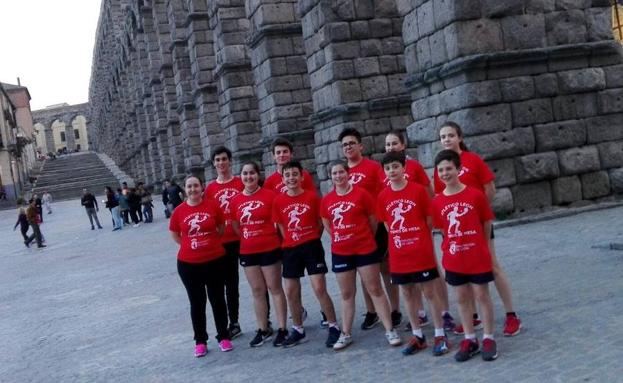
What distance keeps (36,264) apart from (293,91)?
697 cm

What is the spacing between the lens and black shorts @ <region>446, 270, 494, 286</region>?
184 inches

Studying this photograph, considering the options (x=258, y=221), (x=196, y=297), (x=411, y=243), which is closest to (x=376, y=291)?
(x=411, y=243)

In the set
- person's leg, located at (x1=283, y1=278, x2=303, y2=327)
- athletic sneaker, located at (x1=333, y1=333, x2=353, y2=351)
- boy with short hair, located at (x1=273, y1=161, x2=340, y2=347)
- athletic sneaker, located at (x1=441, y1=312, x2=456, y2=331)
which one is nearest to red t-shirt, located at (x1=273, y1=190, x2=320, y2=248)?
boy with short hair, located at (x1=273, y1=161, x2=340, y2=347)

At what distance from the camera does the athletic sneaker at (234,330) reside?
21.0ft

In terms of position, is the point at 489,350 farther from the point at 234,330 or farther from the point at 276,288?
the point at 234,330

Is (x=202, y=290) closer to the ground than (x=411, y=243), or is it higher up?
closer to the ground

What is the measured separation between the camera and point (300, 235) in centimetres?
576

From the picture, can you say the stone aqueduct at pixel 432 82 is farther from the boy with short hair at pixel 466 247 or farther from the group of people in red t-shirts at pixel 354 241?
the boy with short hair at pixel 466 247

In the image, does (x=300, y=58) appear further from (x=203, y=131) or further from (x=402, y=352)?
(x=402, y=352)

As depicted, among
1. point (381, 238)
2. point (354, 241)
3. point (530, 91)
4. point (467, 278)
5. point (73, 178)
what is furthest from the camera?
point (73, 178)

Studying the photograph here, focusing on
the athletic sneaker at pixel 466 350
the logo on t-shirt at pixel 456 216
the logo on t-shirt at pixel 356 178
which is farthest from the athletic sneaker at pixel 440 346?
the logo on t-shirt at pixel 356 178

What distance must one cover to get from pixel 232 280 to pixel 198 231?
2.38 ft

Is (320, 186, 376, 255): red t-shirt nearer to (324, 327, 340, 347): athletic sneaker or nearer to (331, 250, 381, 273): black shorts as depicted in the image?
(331, 250, 381, 273): black shorts

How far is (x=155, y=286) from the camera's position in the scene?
9844mm
